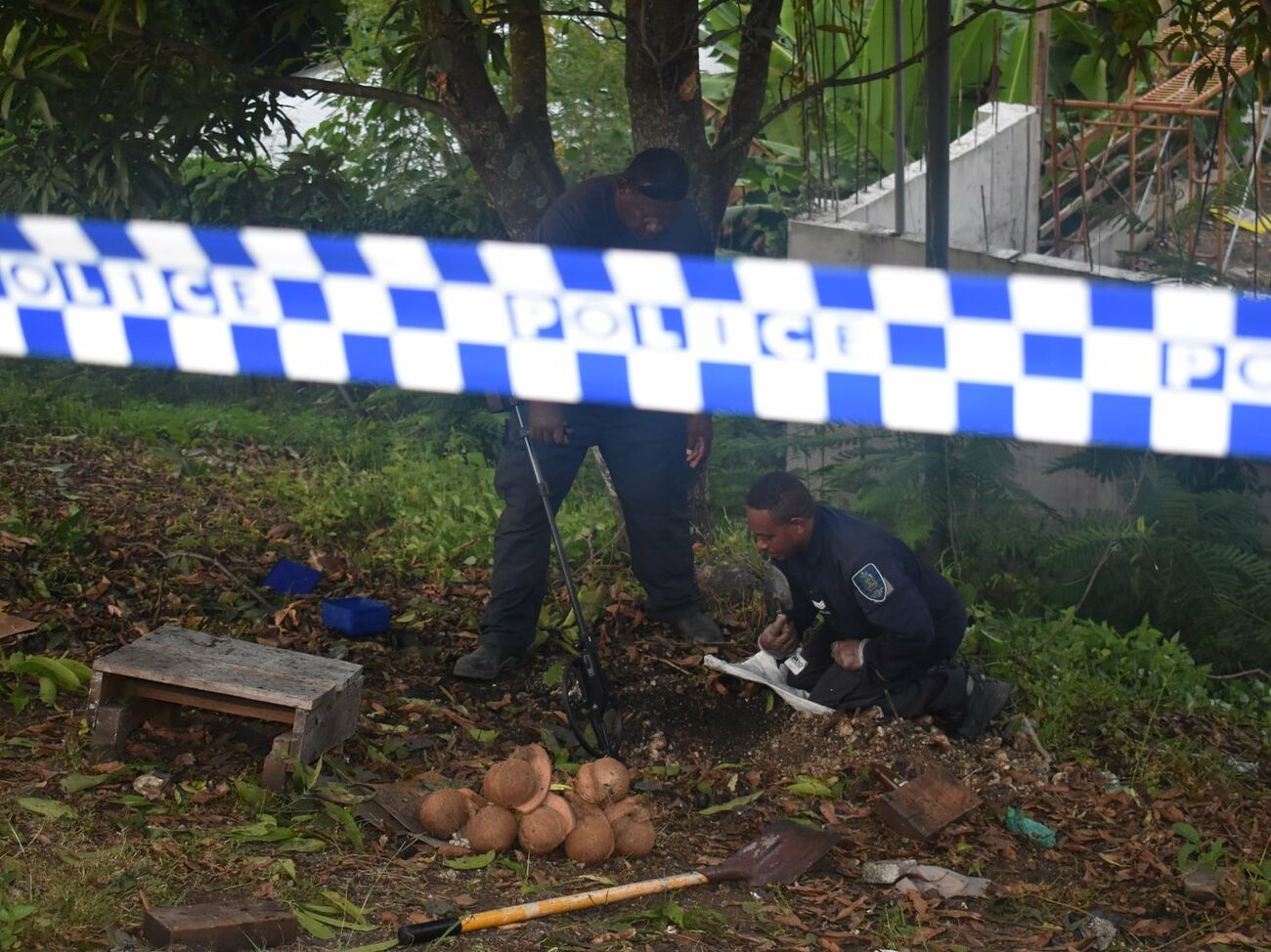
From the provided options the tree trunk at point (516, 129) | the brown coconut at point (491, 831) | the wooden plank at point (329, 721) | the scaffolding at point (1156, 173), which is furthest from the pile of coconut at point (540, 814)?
the scaffolding at point (1156, 173)

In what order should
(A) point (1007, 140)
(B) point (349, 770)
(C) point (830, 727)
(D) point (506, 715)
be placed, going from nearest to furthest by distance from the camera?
(B) point (349, 770) < (C) point (830, 727) < (D) point (506, 715) < (A) point (1007, 140)

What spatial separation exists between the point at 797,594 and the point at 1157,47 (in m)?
2.46

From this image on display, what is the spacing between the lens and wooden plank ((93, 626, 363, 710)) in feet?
13.5

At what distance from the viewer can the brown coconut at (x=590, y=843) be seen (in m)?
3.75

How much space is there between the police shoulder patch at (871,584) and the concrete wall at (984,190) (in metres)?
3.00

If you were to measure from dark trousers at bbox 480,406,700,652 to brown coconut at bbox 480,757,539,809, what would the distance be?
4.39 ft

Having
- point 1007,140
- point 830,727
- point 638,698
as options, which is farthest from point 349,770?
point 1007,140

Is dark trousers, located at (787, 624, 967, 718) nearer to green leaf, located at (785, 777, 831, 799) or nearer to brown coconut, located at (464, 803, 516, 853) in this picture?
green leaf, located at (785, 777, 831, 799)

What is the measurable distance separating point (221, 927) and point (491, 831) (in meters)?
0.85

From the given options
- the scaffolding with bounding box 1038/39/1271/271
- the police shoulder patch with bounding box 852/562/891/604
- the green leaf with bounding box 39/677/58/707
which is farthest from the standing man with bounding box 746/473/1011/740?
the scaffolding with bounding box 1038/39/1271/271

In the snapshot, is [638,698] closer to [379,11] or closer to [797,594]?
[797,594]

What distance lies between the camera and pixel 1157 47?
17.7 feet

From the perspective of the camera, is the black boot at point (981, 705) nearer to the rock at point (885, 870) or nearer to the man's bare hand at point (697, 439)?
the rock at point (885, 870)

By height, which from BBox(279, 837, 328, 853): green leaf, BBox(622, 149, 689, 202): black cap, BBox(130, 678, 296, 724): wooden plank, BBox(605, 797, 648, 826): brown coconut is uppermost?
BBox(622, 149, 689, 202): black cap
